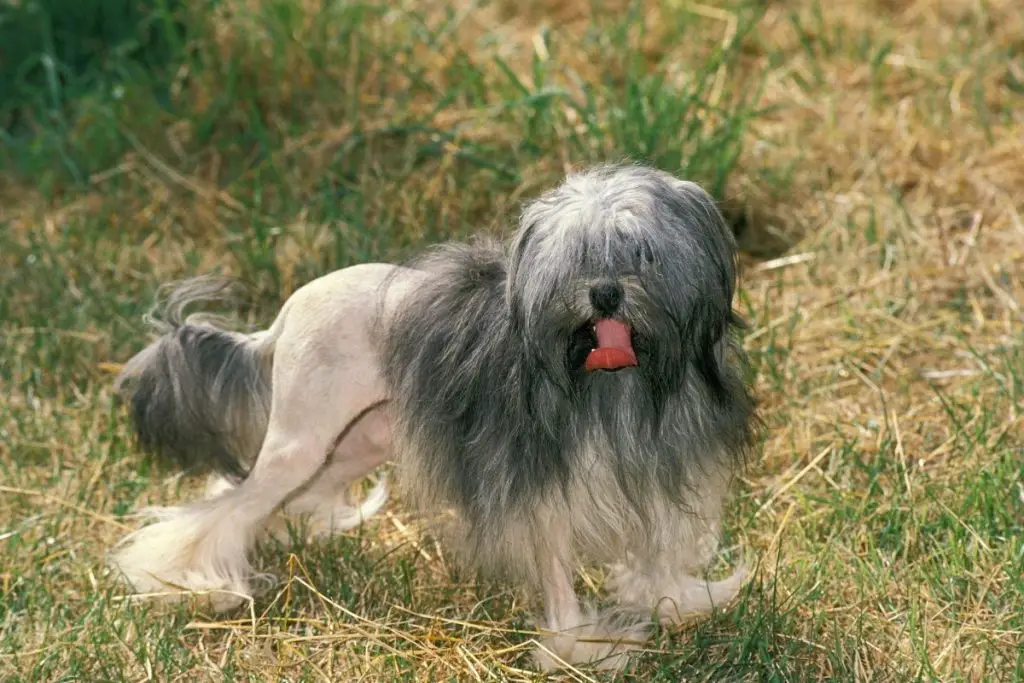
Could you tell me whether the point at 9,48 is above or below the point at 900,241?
above

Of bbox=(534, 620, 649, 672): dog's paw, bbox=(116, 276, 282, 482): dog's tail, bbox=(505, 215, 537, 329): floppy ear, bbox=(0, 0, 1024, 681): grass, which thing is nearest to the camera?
bbox=(505, 215, 537, 329): floppy ear

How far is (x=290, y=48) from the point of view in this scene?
19.1ft

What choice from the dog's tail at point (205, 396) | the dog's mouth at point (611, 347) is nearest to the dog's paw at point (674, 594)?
the dog's mouth at point (611, 347)

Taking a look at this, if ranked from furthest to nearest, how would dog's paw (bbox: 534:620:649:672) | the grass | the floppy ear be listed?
1. the grass
2. dog's paw (bbox: 534:620:649:672)
3. the floppy ear

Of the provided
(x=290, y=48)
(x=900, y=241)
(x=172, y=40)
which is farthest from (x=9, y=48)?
(x=900, y=241)

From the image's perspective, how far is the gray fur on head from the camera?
2795 millimetres

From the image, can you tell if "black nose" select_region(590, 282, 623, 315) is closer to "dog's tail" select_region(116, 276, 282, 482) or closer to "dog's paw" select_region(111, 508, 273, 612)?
"dog's tail" select_region(116, 276, 282, 482)

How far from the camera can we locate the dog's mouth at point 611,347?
9.05ft

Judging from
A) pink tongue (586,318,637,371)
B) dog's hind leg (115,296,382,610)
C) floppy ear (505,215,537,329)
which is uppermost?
floppy ear (505,215,537,329)

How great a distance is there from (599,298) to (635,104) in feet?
7.92

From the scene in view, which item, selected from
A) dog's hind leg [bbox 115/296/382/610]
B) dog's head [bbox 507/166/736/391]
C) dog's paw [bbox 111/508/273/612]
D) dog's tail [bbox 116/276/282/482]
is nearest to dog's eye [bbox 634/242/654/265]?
dog's head [bbox 507/166/736/391]

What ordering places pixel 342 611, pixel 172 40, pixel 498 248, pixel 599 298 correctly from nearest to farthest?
pixel 599 298 < pixel 498 248 < pixel 342 611 < pixel 172 40

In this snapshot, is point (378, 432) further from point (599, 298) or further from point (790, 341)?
point (790, 341)

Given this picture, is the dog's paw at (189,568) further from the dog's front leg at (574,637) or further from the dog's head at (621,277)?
the dog's head at (621,277)
